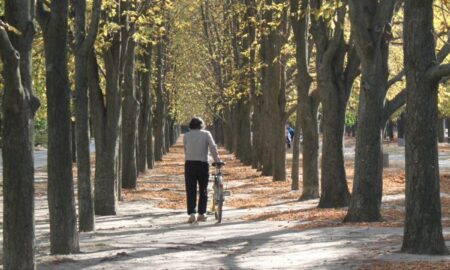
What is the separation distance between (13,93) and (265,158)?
24.9 metres

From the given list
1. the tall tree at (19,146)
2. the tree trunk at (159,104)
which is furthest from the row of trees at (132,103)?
the tree trunk at (159,104)

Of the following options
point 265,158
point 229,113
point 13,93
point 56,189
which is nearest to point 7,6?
point 13,93

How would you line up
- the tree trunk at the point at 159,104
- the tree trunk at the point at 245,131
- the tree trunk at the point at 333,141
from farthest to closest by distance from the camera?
the tree trunk at the point at 245,131, the tree trunk at the point at 159,104, the tree trunk at the point at 333,141

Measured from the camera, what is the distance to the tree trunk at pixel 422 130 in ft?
31.4

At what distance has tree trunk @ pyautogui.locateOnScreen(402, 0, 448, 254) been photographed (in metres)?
9.57

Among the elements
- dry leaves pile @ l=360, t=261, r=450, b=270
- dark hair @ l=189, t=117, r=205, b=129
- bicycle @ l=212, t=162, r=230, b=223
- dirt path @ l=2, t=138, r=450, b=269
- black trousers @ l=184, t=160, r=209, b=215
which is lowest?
dirt path @ l=2, t=138, r=450, b=269

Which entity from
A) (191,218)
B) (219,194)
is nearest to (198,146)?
(219,194)

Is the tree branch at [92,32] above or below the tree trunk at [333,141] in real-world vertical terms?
above

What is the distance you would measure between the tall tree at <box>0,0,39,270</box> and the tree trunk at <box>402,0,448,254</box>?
425 centimetres

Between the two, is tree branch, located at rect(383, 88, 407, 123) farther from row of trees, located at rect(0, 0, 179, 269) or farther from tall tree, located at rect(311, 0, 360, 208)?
row of trees, located at rect(0, 0, 179, 269)

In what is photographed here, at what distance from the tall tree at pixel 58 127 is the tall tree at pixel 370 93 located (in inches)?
201

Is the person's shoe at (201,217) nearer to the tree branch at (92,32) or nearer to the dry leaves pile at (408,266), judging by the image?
the tree branch at (92,32)

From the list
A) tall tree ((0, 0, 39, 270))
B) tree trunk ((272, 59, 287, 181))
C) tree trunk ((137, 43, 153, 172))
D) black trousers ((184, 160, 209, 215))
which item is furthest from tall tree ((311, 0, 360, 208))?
tree trunk ((137, 43, 153, 172))

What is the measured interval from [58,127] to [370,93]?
17.9 feet
